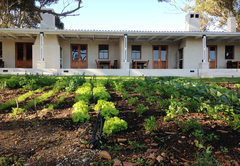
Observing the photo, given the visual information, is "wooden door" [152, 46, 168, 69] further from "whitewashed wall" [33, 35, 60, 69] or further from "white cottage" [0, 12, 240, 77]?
"whitewashed wall" [33, 35, 60, 69]

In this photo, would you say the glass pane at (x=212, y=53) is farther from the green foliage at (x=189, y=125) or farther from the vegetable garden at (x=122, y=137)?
the green foliage at (x=189, y=125)

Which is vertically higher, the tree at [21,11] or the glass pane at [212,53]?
the tree at [21,11]

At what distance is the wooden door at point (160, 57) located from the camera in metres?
15.4

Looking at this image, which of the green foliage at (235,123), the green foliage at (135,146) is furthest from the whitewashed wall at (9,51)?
the green foliage at (235,123)

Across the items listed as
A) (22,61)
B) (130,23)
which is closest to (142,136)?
(22,61)

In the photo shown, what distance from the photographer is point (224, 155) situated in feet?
5.56

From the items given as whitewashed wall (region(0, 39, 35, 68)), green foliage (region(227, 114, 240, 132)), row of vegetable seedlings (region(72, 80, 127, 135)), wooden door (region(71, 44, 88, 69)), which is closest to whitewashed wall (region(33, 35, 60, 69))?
wooden door (region(71, 44, 88, 69))

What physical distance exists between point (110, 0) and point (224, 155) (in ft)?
63.8

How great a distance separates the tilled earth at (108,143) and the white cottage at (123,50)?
32.4 ft

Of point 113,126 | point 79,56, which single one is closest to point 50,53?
point 79,56

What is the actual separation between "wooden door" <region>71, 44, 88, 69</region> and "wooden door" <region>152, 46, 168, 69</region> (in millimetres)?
5813

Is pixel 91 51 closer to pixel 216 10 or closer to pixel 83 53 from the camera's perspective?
pixel 83 53

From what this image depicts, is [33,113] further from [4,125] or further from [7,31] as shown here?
[7,31]

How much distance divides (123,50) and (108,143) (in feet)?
39.1
